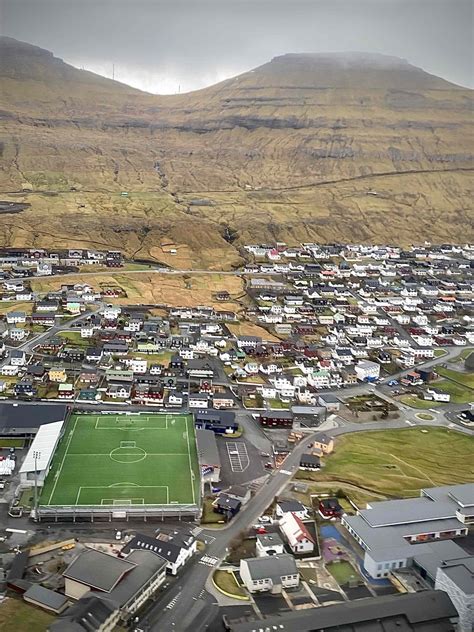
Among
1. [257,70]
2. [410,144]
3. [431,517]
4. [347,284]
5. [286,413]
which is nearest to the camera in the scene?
[431,517]

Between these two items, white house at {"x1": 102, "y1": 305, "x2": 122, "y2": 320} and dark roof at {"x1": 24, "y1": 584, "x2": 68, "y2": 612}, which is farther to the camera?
white house at {"x1": 102, "y1": 305, "x2": 122, "y2": 320}

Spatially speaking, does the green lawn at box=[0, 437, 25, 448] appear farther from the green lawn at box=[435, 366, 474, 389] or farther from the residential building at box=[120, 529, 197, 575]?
the green lawn at box=[435, 366, 474, 389]

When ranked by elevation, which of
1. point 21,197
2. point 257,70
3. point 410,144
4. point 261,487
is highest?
point 257,70

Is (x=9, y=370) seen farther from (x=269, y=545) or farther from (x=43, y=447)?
(x=269, y=545)

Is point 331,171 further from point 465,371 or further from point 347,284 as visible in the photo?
point 465,371

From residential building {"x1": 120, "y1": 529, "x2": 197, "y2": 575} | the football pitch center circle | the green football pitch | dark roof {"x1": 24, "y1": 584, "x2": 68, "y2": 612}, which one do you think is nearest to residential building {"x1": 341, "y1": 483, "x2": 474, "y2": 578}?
residential building {"x1": 120, "y1": 529, "x2": 197, "y2": 575}

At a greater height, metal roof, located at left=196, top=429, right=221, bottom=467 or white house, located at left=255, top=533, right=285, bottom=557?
metal roof, located at left=196, top=429, right=221, bottom=467

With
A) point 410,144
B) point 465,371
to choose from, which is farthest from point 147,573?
point 410,144
